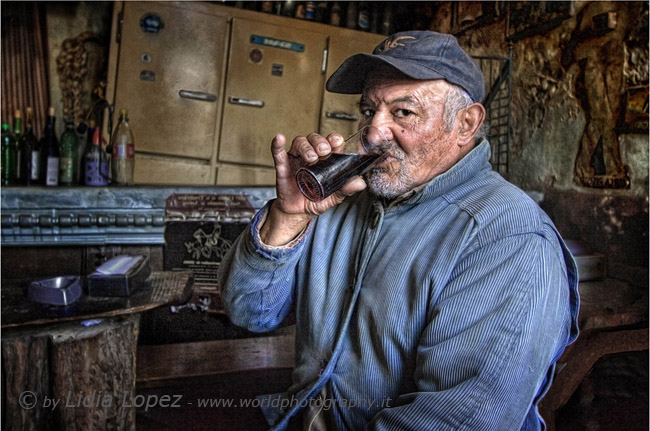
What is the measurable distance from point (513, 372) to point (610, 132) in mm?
2241

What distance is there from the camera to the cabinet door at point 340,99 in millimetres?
4738

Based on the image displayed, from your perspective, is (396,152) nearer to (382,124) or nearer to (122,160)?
(382,124)

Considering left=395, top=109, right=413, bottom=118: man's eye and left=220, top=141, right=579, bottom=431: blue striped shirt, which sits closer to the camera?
left=220, top=141, right=579, bottom=431: blue striped shirt

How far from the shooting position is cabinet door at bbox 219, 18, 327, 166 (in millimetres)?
4457

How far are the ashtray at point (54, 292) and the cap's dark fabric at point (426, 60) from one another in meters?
1.25

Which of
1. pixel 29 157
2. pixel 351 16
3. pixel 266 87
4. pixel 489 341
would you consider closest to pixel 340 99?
pixel 266 87

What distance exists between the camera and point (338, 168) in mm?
1097

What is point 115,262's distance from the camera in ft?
6.84

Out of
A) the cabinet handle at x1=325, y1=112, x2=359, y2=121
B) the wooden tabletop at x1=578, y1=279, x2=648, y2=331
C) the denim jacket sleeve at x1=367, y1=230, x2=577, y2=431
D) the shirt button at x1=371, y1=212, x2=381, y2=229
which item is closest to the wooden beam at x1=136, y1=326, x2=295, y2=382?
the wooden tabletop at x1=578, y1=279, x2=648, y2=331

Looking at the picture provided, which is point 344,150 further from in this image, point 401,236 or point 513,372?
point 513,372

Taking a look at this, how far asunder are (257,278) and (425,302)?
0.42m

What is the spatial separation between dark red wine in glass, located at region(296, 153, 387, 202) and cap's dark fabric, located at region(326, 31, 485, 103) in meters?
0.23

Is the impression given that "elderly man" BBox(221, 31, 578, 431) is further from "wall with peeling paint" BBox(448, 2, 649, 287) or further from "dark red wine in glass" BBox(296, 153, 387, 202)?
"wall with peeling paint" BBox(448, 2, 649, 287)

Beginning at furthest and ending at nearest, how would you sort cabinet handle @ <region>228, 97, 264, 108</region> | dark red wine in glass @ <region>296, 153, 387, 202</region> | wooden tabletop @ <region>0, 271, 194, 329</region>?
cabinet handle @ <region>228, 97, 264, 108</region> → wooden tabletop @ <region>0, 271, 194, 329</region> → dark red wine in glass @ <region>296, 153, 387, 202</region>
